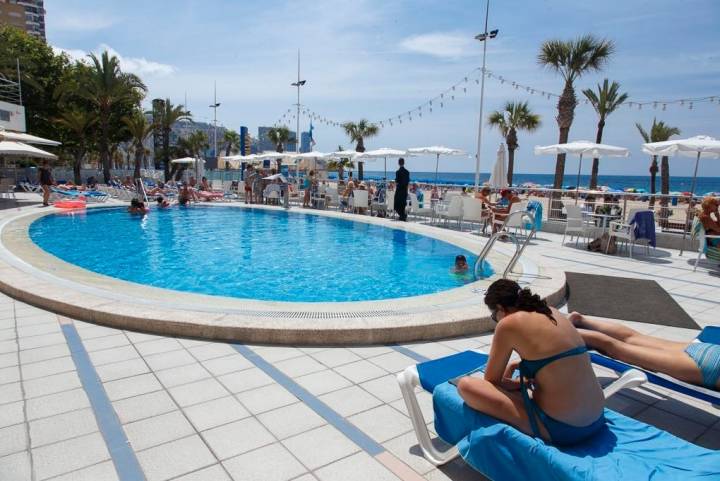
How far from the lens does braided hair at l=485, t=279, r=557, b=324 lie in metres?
2.25

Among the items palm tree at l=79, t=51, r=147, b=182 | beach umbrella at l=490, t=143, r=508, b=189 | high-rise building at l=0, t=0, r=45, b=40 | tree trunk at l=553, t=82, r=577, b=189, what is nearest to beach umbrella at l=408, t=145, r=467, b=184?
beach umbrella at l=490, t=143, r=508, b=189

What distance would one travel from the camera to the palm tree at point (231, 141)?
2714 inches

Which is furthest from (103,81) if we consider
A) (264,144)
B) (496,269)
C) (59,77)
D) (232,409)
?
(264,144)

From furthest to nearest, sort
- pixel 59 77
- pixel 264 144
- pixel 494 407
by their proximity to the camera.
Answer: pixel 264 144 < pixel 59 77 < pixel 494 407

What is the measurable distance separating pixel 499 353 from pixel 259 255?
7829 millimetres

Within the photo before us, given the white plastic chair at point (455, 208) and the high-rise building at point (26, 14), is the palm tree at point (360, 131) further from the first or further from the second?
the high-rise building at point (26, 14)

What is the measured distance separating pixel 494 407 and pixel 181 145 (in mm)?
51801

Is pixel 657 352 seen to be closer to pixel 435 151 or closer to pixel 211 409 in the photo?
pixel 211 409

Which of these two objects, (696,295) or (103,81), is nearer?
(696,295)

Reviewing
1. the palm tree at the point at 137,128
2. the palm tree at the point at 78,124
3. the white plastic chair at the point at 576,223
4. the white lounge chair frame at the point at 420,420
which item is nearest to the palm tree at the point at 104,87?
the palm tree at the point at 78,124

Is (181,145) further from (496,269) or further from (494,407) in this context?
(494,407)

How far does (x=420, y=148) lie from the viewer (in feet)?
A: 54.5

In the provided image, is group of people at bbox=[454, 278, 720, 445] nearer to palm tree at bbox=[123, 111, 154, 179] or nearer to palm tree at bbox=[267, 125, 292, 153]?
palm tree at bbox=[123, 111, 154, 179]

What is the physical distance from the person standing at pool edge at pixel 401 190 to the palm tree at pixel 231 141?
5895cm
